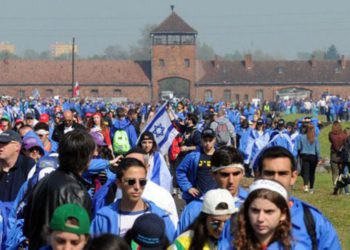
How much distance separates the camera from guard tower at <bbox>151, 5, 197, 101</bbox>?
10800 centimetres

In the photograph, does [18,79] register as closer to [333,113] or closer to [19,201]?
[333,113]

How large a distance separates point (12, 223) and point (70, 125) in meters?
8.56

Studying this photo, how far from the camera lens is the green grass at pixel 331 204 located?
16.2 metres

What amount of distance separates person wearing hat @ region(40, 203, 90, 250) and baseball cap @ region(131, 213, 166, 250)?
1.60 ft

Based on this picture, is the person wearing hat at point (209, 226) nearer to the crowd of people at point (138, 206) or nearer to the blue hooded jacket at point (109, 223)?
the crowd of people at point (138, 206)

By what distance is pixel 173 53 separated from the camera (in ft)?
Result: 355

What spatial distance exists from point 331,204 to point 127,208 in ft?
42.4

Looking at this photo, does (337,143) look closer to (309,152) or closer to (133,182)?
(309,152)

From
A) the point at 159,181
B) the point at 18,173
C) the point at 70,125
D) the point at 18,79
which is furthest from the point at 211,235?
the point at 18,79

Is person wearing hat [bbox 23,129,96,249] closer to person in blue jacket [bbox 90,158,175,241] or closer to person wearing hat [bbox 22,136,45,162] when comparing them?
person in blue jacket [bbox 90,158,175,241]

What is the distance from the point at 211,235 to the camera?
21.6ft

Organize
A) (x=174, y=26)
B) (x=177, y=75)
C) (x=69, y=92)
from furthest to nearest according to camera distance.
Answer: (x=69, y=92)
(x=174, y=26)
(x=177, y=75)

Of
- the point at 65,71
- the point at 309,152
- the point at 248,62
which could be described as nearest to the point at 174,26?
the point at 248,62

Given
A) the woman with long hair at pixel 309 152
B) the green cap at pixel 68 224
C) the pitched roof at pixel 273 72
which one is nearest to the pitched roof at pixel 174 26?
the pitched roof at pixel 273 72
